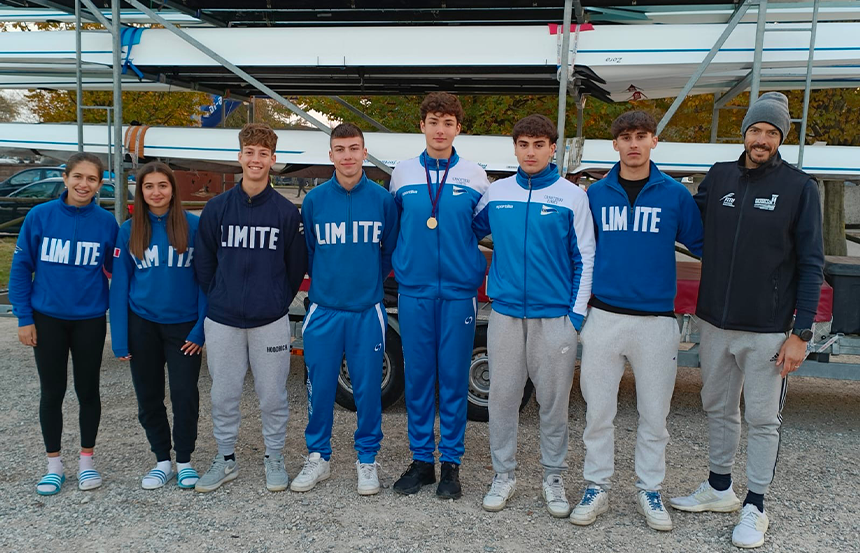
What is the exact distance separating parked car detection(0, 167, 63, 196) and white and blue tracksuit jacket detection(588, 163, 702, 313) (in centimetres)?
1606

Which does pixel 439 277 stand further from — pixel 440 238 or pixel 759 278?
pixel 759 278

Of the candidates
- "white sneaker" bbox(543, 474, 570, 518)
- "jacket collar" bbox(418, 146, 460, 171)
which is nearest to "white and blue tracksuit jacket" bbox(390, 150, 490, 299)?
"jacket collar" bbox(418, 146, 460, 171)

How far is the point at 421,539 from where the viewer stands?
136 inches

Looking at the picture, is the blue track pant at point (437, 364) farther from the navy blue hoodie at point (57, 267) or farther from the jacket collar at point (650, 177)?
the navy blue hoodie at point (57, 267)

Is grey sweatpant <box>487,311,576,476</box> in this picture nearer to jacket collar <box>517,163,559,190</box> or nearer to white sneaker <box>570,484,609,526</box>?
white sneaker <box>570,484,609,526</box>

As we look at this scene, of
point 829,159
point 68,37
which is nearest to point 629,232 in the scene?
point 829,159

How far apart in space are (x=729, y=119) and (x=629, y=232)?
7406 millimetres

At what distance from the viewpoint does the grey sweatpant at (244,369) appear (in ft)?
12.7

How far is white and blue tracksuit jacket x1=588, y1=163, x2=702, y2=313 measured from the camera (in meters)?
3.53

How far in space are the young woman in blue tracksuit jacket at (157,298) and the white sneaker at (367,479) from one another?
90 cm

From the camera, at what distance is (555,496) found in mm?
3754

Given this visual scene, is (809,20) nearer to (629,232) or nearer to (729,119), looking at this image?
(629,232)

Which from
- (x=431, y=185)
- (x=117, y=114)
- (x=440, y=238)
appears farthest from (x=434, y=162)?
(x=117, y=114)

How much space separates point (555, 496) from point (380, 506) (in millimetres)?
903
